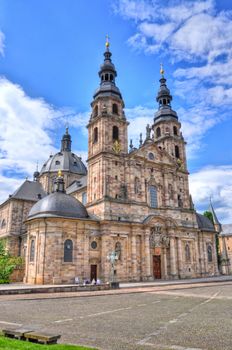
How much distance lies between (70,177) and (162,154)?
2405cm

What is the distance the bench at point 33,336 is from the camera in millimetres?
7277

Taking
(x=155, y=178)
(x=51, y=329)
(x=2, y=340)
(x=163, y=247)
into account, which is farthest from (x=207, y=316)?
(x=155, y=178)

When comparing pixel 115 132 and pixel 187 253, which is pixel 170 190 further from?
pixel 115 132

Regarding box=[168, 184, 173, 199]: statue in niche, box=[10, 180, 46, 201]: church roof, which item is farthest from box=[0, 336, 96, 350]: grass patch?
box=[10, 180, 46, 201]: church roof

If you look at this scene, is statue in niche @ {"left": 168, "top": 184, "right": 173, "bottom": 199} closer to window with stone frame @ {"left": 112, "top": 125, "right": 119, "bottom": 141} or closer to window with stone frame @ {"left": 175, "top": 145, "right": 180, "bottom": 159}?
window with stone frame @ {"left": 175, "top": 145, "right": 180, "bottom": 159}

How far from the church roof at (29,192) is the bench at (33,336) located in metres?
47.5

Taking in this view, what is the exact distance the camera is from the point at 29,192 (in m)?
56.4

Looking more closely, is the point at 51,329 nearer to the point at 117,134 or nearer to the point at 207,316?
the point at 207,316

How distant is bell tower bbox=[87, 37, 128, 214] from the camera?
40.6 m

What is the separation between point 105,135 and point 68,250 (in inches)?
638

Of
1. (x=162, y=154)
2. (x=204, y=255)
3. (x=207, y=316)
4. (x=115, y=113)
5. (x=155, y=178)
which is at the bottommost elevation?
(x=207, y=316)

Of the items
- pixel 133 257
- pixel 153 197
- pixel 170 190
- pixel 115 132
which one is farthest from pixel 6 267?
pixel 170 190

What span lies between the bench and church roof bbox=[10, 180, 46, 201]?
47.5m

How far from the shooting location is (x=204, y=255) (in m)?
48.7
